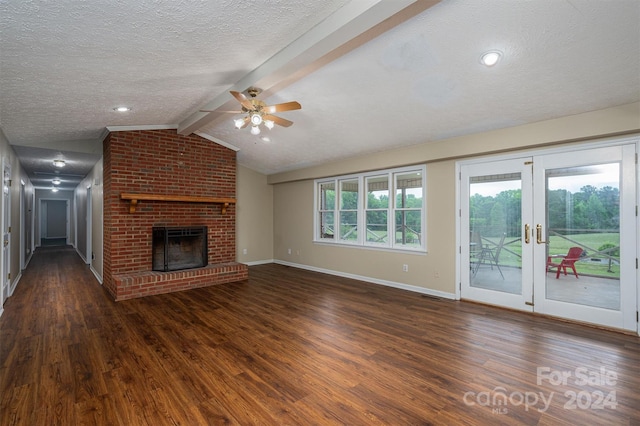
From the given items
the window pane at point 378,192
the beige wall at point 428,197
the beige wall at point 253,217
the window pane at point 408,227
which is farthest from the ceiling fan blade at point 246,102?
the beige wall at point 253,217

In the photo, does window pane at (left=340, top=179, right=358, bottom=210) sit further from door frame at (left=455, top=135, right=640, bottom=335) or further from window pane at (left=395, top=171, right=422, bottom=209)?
door frame at (left=455, top=135, right=640, bottom=335)

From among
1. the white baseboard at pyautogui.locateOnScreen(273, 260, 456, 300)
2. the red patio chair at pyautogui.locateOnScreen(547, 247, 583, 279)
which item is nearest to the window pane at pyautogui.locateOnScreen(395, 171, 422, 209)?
the white baseboard at pyautogui.locateOnScreen(273, 260, 456, 300)

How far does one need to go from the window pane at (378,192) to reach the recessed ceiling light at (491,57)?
10.1 ft

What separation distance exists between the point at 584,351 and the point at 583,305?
941mm

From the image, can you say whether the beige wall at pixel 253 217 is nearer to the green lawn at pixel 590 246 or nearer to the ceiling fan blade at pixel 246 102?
the ceiling fan blade at pixel 246 102

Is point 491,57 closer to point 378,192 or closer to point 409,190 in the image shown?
point 409,190

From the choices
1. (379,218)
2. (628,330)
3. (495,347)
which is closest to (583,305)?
(628,330)

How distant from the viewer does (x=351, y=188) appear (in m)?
6.41

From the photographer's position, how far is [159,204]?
548 centimetres

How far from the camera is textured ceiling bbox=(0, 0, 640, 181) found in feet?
6.89

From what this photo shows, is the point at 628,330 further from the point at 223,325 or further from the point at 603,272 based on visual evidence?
the point at 223,325

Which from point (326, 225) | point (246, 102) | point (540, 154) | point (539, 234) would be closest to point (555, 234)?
point (539, 234)

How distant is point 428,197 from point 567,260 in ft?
6.43

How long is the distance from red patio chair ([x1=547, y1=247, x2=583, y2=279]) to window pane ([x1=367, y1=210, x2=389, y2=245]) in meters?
2.46
